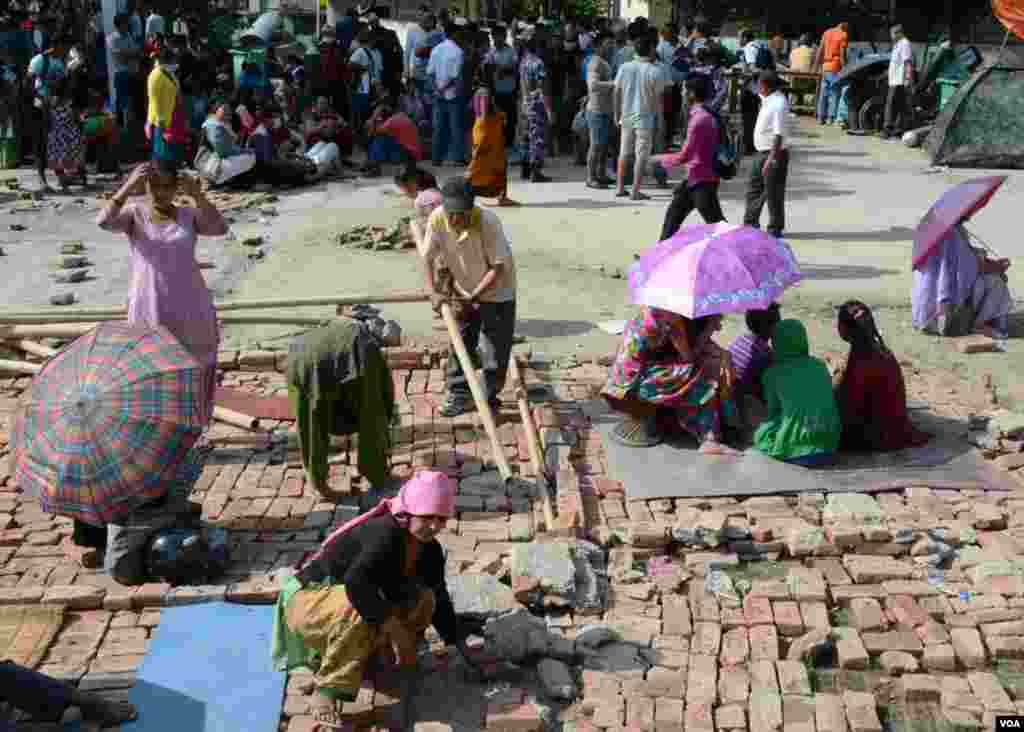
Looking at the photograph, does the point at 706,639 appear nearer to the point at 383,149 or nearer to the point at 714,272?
the point at 714,272

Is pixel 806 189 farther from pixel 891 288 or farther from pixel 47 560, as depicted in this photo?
pixel 47 560

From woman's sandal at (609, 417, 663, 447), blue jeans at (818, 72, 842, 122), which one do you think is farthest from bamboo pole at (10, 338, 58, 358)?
blue jeans at (818, 72, 842, 122)

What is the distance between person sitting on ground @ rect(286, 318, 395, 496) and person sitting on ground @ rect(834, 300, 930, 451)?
8.00ft

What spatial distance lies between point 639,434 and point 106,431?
2.93m

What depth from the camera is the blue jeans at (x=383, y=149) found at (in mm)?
15172

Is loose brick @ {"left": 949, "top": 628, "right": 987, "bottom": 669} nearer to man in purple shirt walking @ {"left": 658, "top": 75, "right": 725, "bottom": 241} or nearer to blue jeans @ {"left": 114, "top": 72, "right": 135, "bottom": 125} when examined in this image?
man in purple shirt walking @ {"left": 658, "top": 75, "right": 725, "bottom": 241}

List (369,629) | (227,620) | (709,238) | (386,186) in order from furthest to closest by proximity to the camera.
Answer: (386,186)
(709,238)
(227,620)
(369,629)

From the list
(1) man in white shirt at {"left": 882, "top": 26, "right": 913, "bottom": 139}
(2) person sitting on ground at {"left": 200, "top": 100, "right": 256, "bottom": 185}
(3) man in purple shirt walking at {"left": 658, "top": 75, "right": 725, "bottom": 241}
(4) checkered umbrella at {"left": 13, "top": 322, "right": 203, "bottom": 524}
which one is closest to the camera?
(4) checkered umbrella at {"left": 13, "top": 322, "right": 203, "bottom": 524}

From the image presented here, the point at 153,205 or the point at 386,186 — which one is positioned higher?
the point at 153,205

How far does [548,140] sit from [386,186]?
2.72 m

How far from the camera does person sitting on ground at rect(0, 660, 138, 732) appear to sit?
4406mm

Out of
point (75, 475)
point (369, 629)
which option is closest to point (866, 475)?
point (369, 629)

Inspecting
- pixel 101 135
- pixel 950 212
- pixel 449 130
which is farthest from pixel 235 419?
pixel 449 130

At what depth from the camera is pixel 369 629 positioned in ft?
15.1
